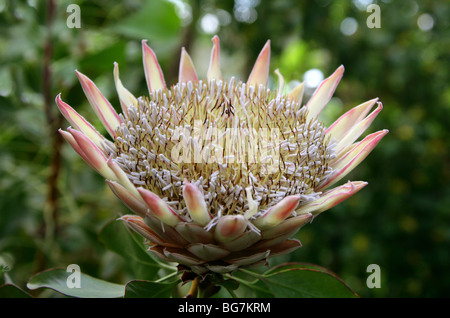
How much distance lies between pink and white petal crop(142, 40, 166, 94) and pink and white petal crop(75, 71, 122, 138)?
5.9 inches

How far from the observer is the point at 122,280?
2.30 m

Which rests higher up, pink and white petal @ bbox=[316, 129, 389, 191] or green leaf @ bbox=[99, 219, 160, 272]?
pink and white petal @ bbox=[316, 129, 389, 191]

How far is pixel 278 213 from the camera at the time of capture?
91 cm

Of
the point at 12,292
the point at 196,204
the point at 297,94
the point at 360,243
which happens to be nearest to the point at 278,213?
the point at 196,204

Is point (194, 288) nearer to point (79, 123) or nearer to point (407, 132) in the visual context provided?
point (79, 123)

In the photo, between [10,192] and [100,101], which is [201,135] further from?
[10,192]

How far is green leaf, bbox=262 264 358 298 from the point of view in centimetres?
113

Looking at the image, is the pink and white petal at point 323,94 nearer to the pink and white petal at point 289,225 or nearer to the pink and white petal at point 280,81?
the pink and white petal at point 280,81

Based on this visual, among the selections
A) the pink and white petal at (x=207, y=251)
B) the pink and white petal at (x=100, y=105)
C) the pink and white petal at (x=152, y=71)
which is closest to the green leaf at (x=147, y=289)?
the pink and white petal at (x=207, y=251)

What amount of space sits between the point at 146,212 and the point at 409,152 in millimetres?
2706

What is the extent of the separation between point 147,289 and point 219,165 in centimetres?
36

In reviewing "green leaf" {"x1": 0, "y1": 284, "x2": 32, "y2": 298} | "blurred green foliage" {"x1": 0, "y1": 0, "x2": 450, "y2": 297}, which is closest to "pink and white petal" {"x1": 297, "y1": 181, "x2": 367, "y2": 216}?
"green leaf" {"x1": 0, "y1": 284, "x2": 32, "y2": 298}

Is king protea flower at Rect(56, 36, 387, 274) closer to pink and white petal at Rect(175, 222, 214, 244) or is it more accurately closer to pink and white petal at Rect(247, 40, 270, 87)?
pink and white petal at Rect(175, 222, 214, 244)

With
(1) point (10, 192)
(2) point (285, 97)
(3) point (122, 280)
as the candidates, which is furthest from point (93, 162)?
(3) point (122, 280)
